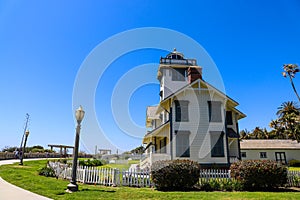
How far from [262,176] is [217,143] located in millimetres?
8208

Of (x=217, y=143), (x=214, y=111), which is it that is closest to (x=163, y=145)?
(x=217, y=143)

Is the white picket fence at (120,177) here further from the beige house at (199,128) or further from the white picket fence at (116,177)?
the beige house at (199,128)

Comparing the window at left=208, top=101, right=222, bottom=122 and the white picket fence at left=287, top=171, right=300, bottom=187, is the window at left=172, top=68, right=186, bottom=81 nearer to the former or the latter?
the window at left=208, top=101, right=222, bottom=122

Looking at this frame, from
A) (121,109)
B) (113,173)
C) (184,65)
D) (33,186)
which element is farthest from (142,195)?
(184,65)

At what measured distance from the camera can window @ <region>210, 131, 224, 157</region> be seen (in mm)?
18875

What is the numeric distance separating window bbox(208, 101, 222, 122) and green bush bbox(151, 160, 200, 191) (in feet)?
31.6

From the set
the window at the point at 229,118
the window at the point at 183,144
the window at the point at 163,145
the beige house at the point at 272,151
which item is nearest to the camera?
the window at the point at 183,144

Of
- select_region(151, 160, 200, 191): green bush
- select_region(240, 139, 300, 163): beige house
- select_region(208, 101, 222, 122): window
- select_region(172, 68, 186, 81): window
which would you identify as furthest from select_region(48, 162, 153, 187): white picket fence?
select_region(240, 139, 300, 163): beige house

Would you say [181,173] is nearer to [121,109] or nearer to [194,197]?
[194,197]

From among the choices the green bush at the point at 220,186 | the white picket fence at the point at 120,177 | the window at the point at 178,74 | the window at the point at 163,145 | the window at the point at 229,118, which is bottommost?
the green bush at the point at 220,186

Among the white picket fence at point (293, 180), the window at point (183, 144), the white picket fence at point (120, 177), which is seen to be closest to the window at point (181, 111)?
the window at point (183, 144)

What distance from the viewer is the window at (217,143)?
18.9 meters

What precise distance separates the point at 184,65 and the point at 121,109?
12.5 meters

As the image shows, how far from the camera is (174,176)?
10.4 metres
